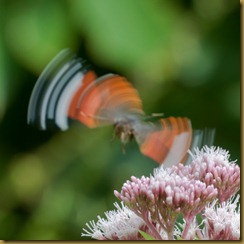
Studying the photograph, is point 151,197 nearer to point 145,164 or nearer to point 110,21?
point 110,21

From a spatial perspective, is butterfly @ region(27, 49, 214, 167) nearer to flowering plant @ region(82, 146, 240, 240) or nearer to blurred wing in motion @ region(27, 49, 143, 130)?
blurred wing in motion @ region(27, 49, 143, 130)

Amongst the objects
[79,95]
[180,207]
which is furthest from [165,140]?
[180,207]

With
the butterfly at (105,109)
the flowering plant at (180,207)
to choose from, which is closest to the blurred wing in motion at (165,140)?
the butterfly at (105,109)

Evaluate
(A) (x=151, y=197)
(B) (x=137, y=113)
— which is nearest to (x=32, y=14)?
(B) (x=137, y=113)

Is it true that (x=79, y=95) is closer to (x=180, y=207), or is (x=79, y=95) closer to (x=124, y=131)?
(x=124, y=131)

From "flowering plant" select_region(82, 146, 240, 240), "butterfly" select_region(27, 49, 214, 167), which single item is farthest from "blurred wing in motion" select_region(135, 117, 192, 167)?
"flowering plant" select_region(82, 146, 240, 240)

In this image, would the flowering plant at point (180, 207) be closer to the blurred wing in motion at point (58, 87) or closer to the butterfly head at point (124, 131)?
the butterfly head at point (124, 131)
